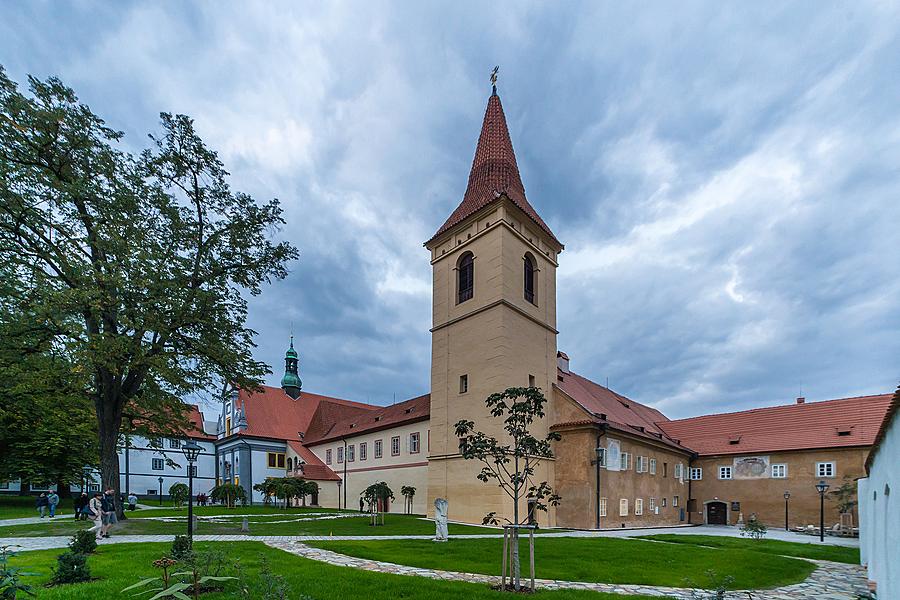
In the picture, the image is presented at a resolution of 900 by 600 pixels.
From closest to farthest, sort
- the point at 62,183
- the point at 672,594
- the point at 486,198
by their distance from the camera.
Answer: the point at 672,594
the point at 62,183
the point at 486,198

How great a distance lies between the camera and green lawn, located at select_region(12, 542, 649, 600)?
7.80 m

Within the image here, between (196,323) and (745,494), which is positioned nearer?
(196,323)

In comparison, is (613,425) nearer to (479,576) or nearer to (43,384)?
(479,576)

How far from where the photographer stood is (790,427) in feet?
108

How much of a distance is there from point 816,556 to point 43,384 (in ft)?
88.1

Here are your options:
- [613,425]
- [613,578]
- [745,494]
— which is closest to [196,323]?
[613,578]

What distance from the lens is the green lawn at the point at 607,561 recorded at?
10.9 m

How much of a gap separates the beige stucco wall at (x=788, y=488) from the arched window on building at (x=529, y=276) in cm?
2000

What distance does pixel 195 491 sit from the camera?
151 ft

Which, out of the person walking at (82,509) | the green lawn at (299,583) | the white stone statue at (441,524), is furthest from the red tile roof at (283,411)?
the green lawn at (299,583)

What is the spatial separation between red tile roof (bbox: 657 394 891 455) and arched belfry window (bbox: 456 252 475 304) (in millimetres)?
22747

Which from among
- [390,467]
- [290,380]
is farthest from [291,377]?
[390,467]

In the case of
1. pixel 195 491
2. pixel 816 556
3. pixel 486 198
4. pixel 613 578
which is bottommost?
pixel 195 491

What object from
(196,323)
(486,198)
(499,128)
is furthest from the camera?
(499,128)
